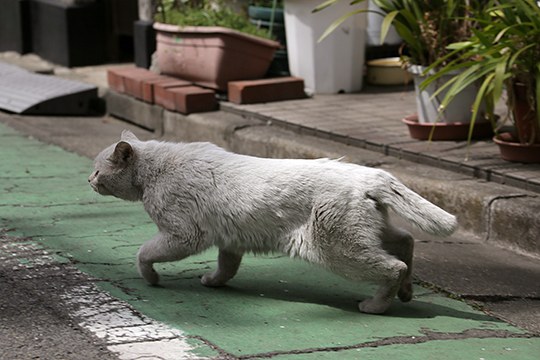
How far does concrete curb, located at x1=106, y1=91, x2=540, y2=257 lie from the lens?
5121mm

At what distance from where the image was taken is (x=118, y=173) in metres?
4.39

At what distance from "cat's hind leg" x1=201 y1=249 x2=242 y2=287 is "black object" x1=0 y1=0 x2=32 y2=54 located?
289 inches

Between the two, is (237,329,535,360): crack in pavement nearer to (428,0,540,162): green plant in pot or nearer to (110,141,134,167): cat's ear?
(110,141,134,167): cat's ear

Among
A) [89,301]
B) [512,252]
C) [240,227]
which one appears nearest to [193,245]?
[240,227]

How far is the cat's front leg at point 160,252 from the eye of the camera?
4.24 m

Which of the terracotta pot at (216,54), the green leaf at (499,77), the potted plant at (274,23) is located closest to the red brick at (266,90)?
the terracotta pot at (216,54)

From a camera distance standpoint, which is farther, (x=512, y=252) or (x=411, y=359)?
(x=512, y=252)

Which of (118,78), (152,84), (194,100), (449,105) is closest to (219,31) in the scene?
(194,100)

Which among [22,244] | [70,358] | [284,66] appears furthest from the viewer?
[284,66]

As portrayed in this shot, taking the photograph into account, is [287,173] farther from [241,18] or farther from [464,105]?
[241,18]

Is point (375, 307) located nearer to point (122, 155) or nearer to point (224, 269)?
point (224, 269)

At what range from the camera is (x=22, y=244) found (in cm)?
489

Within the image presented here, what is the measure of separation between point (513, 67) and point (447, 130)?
3.17ft

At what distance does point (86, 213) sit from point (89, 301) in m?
1.54
